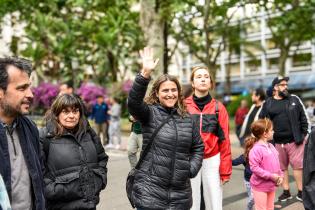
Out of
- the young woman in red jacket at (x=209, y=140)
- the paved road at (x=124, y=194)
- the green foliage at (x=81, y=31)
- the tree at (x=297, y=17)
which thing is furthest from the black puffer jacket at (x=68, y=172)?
the green foliage at (x=81, y=31)

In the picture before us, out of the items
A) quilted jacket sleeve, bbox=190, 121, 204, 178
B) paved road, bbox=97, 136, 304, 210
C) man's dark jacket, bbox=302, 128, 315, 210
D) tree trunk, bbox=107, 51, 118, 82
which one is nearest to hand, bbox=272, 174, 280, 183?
quilted jacket sleeve, bbox=190, 121, 204, 178

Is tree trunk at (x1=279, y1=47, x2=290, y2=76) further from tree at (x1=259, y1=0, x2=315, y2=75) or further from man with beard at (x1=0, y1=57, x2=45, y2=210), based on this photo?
man with beard at (x1=0, y1=57, x2=45, y2=210)

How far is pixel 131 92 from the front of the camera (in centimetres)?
354

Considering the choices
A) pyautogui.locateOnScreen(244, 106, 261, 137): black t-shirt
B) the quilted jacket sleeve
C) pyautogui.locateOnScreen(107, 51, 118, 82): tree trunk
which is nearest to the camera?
the quilted jacket sleeve

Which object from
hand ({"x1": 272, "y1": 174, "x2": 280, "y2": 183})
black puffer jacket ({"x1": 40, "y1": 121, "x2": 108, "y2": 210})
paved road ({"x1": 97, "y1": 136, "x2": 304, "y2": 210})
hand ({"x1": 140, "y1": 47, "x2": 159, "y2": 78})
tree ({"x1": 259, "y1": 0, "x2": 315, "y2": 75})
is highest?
tree ({"x1": 259, "y1": 0, "x2": 315, "y2": 75})

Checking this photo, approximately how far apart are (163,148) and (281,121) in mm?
3670

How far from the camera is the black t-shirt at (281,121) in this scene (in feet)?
22.2

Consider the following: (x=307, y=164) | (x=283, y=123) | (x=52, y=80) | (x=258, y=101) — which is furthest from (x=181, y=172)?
(x=52, y=80)

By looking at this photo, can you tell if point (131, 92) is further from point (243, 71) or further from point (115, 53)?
point (243, 71)

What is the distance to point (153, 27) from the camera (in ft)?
42.5

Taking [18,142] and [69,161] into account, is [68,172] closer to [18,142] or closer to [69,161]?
[69,161]

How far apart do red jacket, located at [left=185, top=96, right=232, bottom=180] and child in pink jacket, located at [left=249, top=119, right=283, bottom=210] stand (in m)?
0.52

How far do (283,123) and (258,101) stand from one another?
2.81 feet

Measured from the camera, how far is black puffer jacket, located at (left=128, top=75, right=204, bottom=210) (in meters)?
3.58
